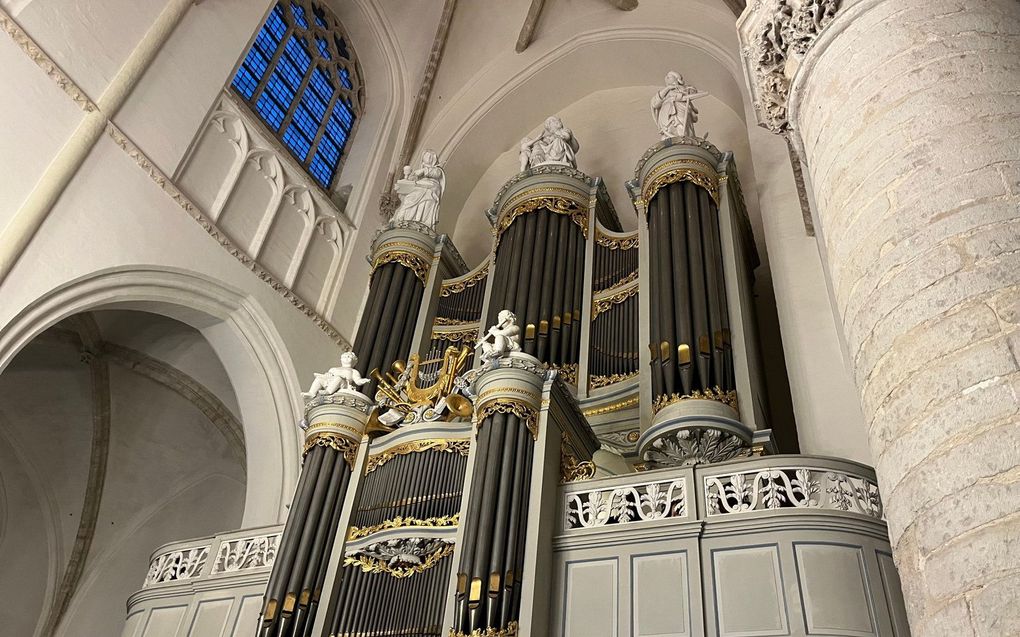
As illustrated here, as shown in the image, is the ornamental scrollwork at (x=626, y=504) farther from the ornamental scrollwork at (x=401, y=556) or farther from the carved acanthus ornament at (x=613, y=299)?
the carved acanthus ornament at (x=613, y=299)

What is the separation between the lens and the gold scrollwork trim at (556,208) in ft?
32.7

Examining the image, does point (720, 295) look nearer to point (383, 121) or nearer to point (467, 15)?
point (383, 121)

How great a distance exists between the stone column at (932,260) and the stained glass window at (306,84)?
342 inches

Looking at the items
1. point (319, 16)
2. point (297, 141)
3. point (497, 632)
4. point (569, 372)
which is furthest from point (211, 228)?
point (497, 632)

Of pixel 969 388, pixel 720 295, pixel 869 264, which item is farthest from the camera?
pixel 720 295

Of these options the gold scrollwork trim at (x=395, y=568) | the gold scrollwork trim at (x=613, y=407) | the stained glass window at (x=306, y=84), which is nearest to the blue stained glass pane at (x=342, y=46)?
the stained glass window at (x=306, y=84)

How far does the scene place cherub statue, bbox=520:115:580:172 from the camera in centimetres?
1080

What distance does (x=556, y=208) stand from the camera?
10.0 metres

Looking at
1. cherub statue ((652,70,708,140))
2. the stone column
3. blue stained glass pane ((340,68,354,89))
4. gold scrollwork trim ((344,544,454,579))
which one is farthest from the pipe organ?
blue stained glass pane ((340,68,354,89))

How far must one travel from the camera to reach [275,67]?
474 inches

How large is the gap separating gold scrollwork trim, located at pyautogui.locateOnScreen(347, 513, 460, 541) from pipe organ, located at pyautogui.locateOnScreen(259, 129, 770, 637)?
18 millimetres

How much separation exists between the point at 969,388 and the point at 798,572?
2.48 meters

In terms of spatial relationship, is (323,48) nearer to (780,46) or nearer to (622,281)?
(622,281)

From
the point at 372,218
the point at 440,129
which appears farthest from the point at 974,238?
the point at 440,129
